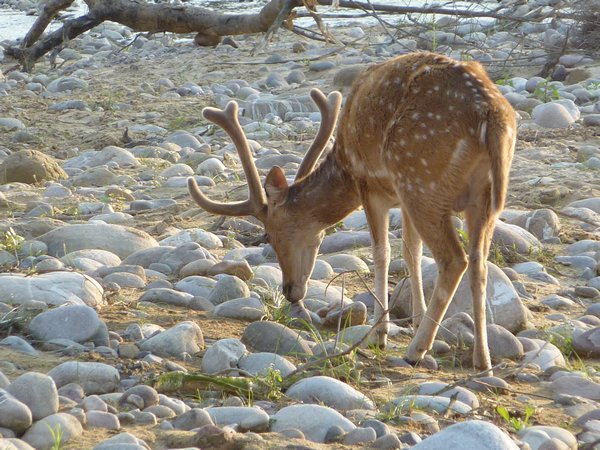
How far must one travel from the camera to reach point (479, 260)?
17.0 feet

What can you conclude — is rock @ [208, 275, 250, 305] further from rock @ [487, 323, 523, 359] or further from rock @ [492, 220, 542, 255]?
rock @ [492, 220, 542, 255]

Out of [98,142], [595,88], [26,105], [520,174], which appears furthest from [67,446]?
[26,105]

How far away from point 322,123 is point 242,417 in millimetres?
2851

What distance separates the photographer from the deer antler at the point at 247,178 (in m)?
6.20

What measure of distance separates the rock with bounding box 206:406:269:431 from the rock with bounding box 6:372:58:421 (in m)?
0.61

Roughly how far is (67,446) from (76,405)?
358mm

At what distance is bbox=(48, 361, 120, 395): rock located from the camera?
451 cm

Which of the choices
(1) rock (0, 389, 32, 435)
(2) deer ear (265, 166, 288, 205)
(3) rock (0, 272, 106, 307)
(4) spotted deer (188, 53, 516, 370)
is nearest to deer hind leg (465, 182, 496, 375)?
(4) spotted deer (188, 53, 516, 370)

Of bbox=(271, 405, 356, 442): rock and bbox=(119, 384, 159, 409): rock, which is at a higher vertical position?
bbox=(271, 405, 356, 442): rock

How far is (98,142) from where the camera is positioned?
1185 cm

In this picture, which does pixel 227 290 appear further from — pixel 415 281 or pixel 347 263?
pixel 347 263

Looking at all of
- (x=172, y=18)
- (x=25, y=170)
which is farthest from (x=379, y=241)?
(x=25, y=170)

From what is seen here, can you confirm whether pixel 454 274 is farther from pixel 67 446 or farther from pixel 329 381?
pixel 67 446

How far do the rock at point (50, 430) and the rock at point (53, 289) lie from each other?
1658 millimetres
